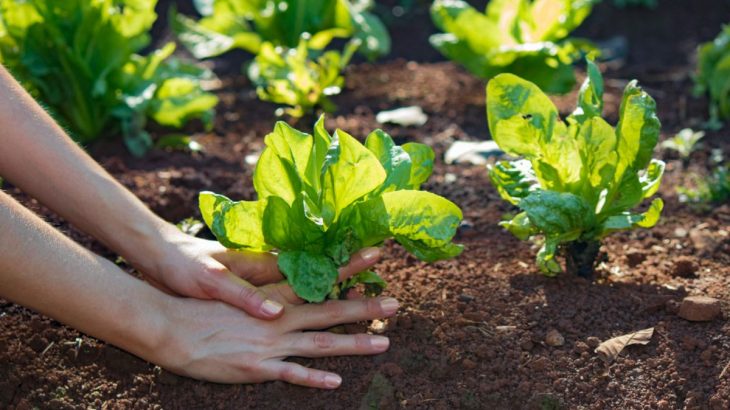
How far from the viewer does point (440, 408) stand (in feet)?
7.41

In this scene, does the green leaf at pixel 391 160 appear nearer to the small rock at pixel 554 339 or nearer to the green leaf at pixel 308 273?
the green leaf at pixel 308 273

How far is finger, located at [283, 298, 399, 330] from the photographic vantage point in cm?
240

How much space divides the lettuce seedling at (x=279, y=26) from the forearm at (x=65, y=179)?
1917mm

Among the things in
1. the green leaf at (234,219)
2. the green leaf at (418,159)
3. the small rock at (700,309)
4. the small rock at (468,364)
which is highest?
the green leaf at (418,159)

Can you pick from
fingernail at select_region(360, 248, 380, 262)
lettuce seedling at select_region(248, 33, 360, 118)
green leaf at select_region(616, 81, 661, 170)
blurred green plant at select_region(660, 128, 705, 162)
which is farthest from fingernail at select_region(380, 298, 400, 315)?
blurred green plant at select_region(660, 128, 705, 162)

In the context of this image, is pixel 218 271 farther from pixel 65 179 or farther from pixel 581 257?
pixel 581 257

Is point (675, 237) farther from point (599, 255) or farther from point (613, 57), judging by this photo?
point (613, 57)

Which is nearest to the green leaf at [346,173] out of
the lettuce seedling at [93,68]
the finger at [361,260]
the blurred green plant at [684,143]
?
the finger at [361,260]

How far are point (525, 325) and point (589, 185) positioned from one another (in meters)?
0.41

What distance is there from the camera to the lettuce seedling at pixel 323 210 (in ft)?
7.48

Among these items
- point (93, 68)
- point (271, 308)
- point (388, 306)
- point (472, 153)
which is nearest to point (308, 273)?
point (271, 308)

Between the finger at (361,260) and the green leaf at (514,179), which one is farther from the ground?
the green leaf at (514,179)

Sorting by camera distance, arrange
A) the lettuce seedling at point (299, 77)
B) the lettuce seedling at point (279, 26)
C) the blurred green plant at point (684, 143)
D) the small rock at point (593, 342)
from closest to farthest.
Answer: the small rock at point (593, 342)
the blurred green plant at point (684, 143)
the lettuce seedling at point (299, 77)
the lettuce seedling at point (279, 26)

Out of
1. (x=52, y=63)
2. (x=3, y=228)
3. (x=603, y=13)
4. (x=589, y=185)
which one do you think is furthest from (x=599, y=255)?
(x=603, y=13)
